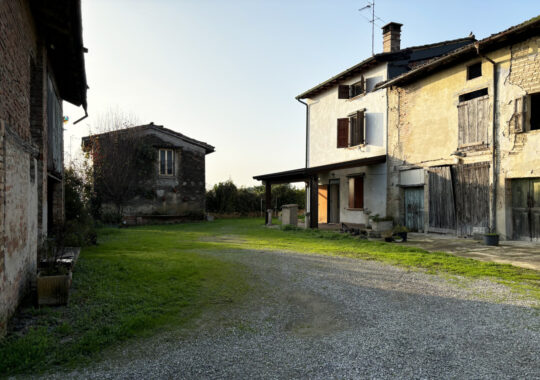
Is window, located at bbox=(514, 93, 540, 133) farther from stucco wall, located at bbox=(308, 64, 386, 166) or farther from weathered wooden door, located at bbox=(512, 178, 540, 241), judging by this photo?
stucco wall, located at bbox=(308, 64, 386, 166)

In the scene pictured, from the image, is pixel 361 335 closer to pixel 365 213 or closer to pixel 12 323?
pixel 12 323

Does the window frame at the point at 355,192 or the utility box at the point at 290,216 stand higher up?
the window frame at the point at 355,192

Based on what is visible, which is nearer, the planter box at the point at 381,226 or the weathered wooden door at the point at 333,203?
the planter box at the point at 381,226

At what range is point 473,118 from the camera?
1099 centimetres

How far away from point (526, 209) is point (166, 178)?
17283 mm

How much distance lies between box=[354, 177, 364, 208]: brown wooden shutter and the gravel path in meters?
10.1

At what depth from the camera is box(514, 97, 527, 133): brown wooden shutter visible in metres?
9.70

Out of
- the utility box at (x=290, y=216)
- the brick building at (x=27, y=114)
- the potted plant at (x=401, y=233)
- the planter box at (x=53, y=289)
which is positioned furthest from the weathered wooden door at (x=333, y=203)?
the planter box at (x=53, y=289)

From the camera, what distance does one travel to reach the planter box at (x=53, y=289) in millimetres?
4301

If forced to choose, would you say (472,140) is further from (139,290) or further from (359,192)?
(139,290)

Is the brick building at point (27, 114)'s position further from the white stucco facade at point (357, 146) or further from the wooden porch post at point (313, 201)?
the white stucco facade at point (357, 146)

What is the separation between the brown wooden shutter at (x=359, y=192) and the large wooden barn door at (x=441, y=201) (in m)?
3.58

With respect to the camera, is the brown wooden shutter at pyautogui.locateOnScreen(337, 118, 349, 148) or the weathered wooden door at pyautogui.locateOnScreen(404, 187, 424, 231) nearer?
the weathered wooden door at pyautogui.locateOnScreen(404, 187, 424, 231)

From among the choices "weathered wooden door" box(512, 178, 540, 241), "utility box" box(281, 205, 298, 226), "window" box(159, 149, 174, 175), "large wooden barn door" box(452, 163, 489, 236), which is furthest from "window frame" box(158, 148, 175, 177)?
"weathered wooden door" box(512, 178, 540, 241)
